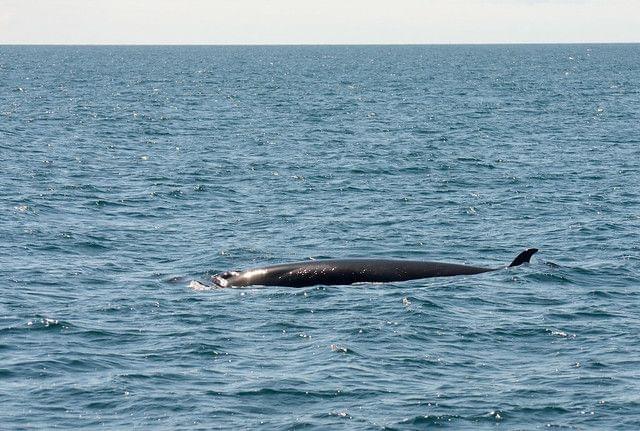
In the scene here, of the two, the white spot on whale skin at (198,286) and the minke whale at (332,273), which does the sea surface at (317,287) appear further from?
the minke whale at (332,273)

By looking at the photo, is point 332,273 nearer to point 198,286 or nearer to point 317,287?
point 317,287

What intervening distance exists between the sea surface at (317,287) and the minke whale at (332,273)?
576 millimetres

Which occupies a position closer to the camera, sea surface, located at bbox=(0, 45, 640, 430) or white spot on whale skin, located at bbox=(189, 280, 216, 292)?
sea surface, located at bbox=(0, 45, 640, 430)

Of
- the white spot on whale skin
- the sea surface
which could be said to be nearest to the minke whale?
the white spot on whale skin

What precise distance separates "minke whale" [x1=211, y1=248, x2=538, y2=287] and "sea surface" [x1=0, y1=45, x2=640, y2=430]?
22.7 inches

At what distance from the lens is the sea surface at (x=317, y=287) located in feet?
69.2

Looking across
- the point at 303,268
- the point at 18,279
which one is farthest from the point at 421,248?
the point at 18,279

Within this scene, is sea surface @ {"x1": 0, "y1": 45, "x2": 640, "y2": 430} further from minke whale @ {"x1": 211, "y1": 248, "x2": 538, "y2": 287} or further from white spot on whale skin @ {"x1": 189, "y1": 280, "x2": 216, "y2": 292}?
minke whale @ {"x1": 211, "y1": 248, "x2": 538, "y2": 287}

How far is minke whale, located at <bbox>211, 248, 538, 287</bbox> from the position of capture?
30391mm

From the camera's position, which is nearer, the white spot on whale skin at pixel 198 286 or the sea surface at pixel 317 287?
the sea surface at pixel 317 287

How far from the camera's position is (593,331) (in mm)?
26016

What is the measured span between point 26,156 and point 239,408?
42.8 m

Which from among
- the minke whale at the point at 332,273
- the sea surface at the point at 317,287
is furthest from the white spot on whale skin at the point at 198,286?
the minke whale at the point at 332,273

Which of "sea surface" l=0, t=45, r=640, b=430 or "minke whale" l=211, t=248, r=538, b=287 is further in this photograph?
"minke whale" l=211, t=248, r=538, b=287
